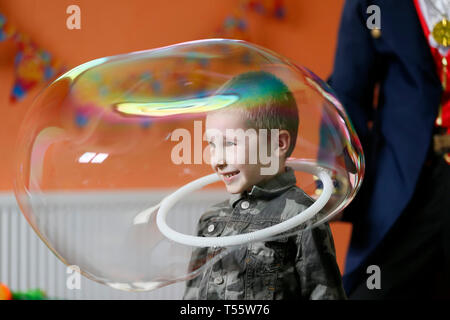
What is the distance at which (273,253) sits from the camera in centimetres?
64

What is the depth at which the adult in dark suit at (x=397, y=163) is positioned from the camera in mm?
1023

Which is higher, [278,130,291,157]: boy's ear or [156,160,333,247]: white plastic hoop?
[278,130,291,157]: boy's ear

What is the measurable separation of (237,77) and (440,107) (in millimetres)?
517

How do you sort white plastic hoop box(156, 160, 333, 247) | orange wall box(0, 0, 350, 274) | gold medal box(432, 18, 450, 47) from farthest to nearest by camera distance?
orange wall box(0, 0, 350, 274) → gold medal box(432, 18, 450, 47) → white plastic hoop box(156, 160, 333, 247)

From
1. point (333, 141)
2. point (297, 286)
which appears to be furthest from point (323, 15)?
point (297, 286)

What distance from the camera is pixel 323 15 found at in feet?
6.57

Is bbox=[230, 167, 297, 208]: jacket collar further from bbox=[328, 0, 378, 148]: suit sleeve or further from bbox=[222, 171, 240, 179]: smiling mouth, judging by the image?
bbox=[328, 0, 378, 148]: suit sleeve

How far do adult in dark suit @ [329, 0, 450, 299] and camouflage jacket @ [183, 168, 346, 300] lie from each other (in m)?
0.39

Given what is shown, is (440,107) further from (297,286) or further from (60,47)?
(60,47)

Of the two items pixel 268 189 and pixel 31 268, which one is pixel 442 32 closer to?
pixel 268 189

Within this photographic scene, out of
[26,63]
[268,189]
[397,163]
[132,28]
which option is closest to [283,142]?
[268,189]

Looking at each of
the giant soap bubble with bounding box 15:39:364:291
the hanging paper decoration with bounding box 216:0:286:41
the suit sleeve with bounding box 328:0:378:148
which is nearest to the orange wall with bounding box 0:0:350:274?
the hanging paper decoration with bounding box 216:0:286:41

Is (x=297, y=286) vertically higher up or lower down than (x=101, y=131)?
lower down

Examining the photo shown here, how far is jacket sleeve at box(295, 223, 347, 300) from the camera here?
0.64m
